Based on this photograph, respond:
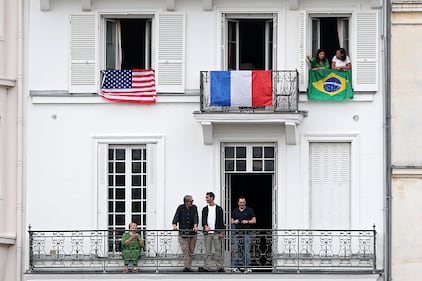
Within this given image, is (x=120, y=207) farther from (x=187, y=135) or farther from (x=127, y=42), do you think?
(x=127, y=42)

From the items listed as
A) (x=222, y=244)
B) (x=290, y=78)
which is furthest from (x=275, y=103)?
(x=222, y=244)

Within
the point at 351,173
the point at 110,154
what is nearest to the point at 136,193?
the point at 110,154

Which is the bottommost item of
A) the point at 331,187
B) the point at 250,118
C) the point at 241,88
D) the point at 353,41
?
the point at 331,187

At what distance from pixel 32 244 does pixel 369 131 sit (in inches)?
354

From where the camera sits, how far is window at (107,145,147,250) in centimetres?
4575

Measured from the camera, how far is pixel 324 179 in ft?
149

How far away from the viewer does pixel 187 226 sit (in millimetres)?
44844

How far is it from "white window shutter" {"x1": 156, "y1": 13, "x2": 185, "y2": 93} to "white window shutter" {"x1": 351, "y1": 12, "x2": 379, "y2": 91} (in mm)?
4412

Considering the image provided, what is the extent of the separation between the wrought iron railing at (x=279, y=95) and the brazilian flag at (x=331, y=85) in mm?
466

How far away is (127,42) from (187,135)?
9.78 ft

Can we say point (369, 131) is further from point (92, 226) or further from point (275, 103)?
point (92, 226)

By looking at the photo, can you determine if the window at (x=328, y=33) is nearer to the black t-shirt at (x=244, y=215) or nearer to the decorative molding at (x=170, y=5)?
the decorative molding at (x=170, y=5)

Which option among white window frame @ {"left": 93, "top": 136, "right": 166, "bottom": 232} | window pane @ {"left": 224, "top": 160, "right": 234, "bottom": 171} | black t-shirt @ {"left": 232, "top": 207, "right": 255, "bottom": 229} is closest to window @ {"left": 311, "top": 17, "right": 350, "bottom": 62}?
window pane @ {"left": 224, "top": 160, "right": 234, "bottom": 171}

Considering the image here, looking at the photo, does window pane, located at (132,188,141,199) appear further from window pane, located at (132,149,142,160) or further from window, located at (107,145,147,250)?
window pane, located at (132,149,142,160)
